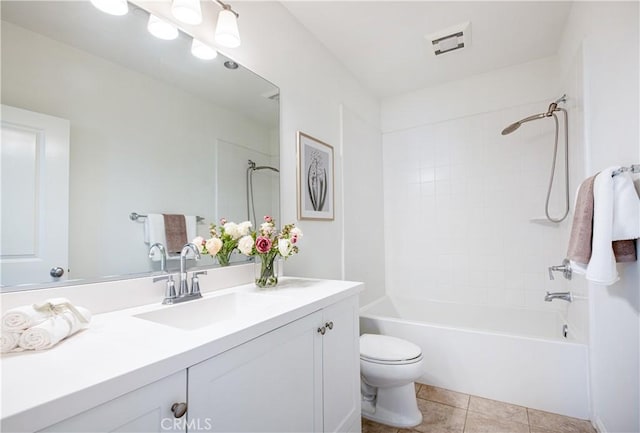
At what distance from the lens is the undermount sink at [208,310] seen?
3.55 feet

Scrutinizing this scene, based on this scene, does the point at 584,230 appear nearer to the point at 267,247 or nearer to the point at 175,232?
the point at 267,247

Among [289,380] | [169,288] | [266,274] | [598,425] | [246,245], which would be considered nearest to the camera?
[289,380]

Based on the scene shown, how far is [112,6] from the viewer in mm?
1099

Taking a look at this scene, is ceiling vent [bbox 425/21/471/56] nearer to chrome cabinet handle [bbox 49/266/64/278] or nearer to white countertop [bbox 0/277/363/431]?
white countertop [bbox 0/277/363/431]

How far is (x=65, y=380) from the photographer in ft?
1.82

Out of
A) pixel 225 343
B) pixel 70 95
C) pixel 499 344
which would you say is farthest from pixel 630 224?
pixel 70 95

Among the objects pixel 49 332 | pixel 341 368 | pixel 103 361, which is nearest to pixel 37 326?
pixel 49 332

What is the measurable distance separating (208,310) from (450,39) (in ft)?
7.82

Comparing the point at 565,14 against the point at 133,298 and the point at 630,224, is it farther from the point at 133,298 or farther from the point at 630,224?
the point at 133,298

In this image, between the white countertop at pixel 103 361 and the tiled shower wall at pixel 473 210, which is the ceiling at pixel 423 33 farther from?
the white countertop at pixel 103 361

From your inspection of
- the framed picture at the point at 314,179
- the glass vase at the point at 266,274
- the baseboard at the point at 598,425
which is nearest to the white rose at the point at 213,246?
the glass vase at the point at 266,274

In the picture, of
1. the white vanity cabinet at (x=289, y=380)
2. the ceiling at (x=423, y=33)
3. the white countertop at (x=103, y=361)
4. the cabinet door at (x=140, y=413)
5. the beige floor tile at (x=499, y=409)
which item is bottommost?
the beige floor tile at (x=499, y=409)

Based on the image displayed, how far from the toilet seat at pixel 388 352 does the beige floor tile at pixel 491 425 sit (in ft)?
1.50

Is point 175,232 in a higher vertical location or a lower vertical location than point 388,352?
higher
